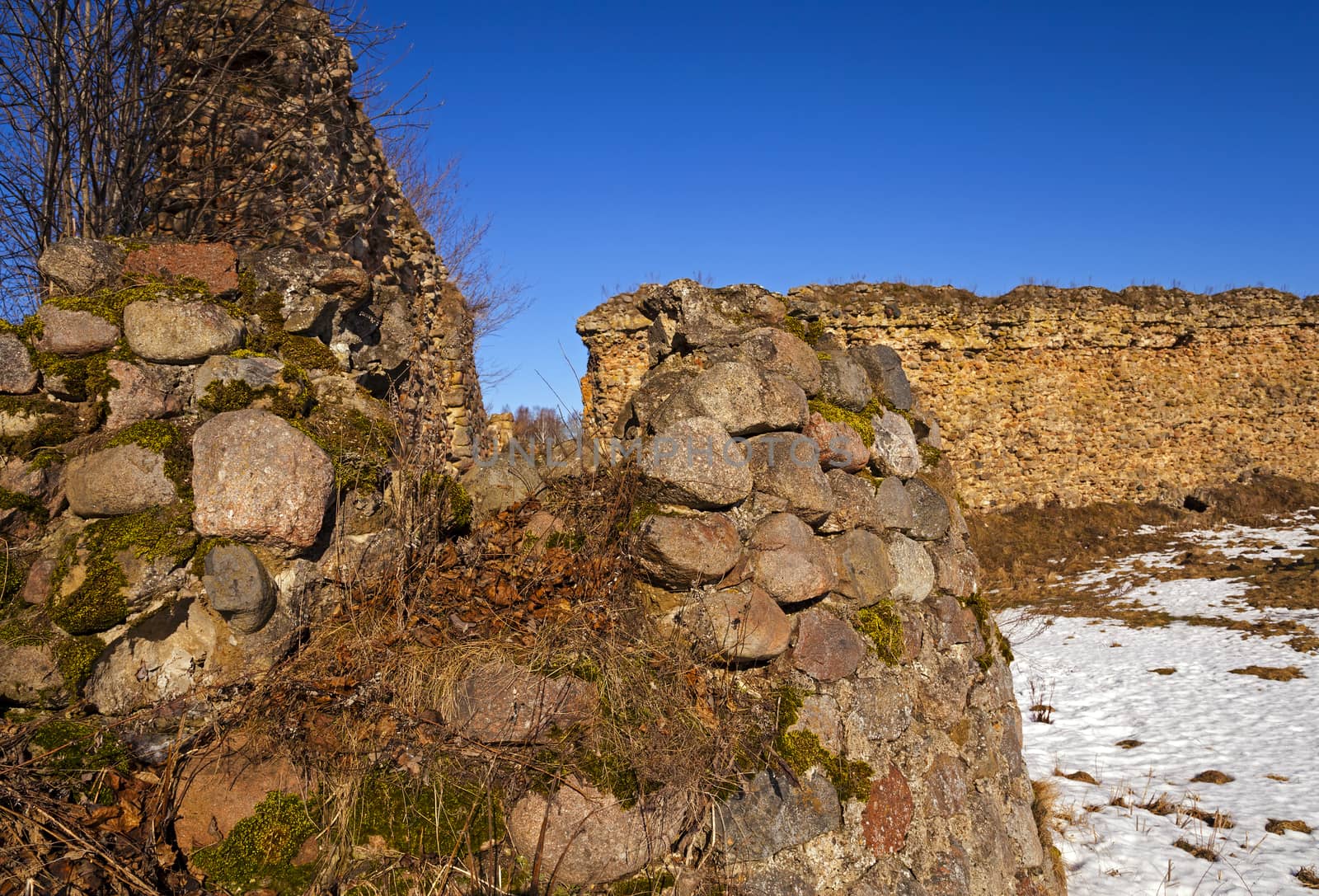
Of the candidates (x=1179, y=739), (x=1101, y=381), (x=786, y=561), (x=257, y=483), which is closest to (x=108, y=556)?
(x=257, y=483)

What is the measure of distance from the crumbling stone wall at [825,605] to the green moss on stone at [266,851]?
55cm

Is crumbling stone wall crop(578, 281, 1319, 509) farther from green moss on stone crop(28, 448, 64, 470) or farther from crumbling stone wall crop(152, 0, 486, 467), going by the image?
green moss on stone crop(28, 448, 64, 470)

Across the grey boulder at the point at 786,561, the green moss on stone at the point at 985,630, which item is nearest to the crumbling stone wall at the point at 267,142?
the grey boulder at the point at 786,561

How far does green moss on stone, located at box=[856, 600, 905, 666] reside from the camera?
115 inches

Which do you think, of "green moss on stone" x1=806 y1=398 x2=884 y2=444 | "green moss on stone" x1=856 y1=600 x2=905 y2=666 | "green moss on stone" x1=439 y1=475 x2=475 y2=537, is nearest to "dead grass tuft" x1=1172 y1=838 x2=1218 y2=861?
"green moss on stone" x1=856 y1=600 x2=905 y2=666

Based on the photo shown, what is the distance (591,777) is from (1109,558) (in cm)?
1300

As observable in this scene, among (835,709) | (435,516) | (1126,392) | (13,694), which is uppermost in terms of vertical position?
(1126,392)

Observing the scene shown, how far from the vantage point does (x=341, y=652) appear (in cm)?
221

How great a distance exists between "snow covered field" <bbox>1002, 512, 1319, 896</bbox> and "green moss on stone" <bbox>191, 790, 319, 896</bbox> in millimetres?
3774

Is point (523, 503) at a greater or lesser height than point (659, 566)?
greater

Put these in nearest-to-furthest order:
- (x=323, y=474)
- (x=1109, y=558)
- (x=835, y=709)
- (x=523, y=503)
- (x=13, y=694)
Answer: (x=13, y=694) → (x=323, y=474) → (x=835, y=709) → (x=523, y=503) → (x=1109, y=558)

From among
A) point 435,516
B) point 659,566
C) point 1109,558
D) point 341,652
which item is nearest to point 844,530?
point 659,566

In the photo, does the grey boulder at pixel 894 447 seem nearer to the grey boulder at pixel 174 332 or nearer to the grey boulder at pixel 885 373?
the grey boulder at pixel 885 373

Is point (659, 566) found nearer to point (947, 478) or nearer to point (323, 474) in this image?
point (323, 474)
